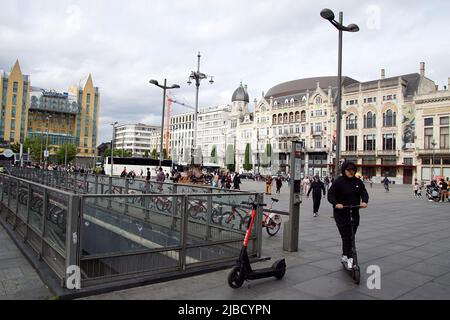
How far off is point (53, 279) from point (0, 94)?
13236 centimetres

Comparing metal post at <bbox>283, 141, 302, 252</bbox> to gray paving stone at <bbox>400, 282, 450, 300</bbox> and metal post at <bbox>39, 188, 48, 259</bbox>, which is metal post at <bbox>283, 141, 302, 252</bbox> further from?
metal post at <bbox>39, 188, 48, 259</bbox>

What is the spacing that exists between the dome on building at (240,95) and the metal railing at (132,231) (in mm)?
117727

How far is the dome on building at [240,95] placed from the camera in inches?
4845

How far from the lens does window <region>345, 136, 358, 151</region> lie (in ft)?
245

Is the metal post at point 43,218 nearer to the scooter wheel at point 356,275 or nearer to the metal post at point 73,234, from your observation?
the metal post at point 73,234

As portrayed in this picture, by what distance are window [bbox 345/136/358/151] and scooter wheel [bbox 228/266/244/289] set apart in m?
74.7

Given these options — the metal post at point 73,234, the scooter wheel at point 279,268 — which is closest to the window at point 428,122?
the scooter wheel at point 279,268

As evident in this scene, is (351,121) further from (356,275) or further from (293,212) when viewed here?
(356,275)

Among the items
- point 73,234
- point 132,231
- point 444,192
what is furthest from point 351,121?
point 73,234

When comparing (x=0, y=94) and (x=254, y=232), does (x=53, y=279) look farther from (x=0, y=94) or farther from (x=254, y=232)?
(x=0, y=94)

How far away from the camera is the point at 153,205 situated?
6402 millimetres

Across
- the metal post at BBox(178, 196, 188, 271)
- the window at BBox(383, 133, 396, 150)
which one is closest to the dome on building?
the window at BBox(383, 133, 396, 150)

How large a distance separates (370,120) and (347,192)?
2824 inches
